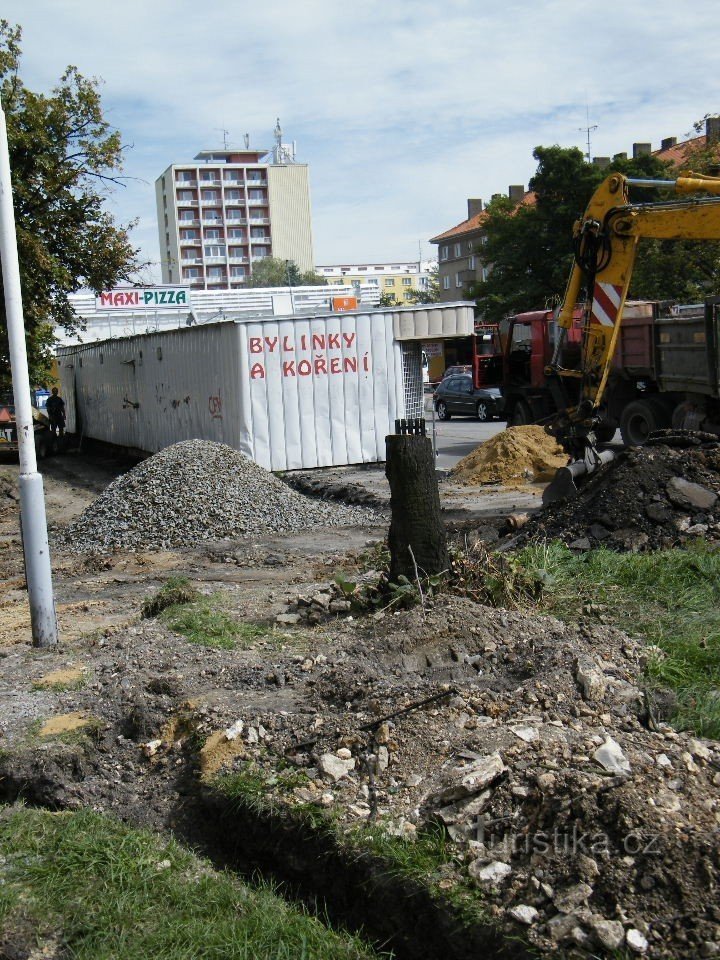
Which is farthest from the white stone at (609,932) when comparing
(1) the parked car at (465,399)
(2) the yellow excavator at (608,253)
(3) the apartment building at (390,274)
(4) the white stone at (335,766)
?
(3) the apartment building at (390,274)

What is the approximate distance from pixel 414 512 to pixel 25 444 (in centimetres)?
299

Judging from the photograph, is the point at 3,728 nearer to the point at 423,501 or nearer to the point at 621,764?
the point at 423,501

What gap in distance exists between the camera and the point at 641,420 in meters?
18.8

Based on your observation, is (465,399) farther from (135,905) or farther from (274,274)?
(274,274)

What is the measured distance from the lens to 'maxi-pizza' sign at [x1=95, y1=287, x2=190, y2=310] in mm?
46031

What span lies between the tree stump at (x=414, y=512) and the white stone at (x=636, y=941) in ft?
12.5

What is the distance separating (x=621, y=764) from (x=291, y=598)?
4.82 m

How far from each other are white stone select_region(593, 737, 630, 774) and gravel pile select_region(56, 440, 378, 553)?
8779 mm

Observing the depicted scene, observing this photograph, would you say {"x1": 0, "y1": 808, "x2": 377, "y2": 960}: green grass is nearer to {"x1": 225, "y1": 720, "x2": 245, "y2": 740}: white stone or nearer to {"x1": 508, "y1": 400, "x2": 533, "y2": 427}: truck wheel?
{"x1": 225, "y1": 720, "x2": 245, "y2": 740}: white stone

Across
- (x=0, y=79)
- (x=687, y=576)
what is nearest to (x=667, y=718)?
(x=687, y=576)

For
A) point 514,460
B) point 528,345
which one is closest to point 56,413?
point 528,345

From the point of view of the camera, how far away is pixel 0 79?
60.3 ft

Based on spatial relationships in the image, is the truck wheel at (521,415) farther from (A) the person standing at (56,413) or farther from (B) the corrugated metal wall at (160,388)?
(A) the person standing at (56,413)

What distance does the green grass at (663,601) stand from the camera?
5.48m
